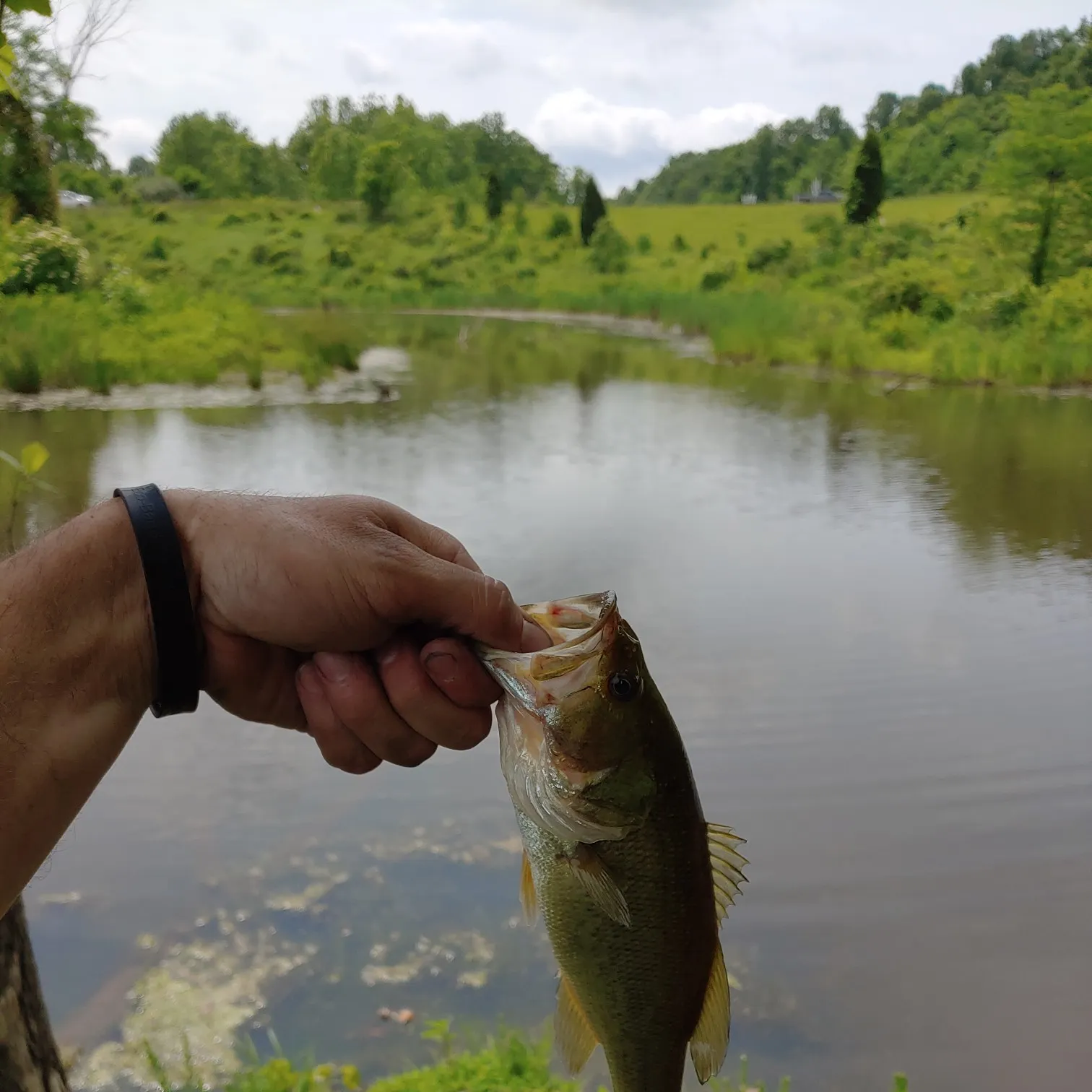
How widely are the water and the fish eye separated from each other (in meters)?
1.89

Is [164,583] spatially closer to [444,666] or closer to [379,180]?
[444,666]

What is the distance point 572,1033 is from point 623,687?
0.54m

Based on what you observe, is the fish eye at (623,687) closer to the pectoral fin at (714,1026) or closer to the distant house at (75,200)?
the pectoral fin at (714,1026)

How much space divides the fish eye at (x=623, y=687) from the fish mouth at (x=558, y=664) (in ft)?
0.09

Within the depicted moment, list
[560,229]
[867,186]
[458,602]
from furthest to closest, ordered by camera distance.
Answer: [560,229] < [867,186] < [458,602]

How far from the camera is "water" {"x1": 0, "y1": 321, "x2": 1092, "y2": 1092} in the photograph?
2.98m

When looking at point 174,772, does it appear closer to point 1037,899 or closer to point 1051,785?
point 1037,899

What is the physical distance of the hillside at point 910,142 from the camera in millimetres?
43438

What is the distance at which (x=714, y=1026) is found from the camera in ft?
4.38

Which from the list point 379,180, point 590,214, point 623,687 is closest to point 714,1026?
point 623,687

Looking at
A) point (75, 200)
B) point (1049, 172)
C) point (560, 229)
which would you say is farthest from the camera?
point (560, 229)

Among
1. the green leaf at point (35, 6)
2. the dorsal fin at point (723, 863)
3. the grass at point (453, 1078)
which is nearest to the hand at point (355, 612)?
the dorsal fin at point (723, 863)

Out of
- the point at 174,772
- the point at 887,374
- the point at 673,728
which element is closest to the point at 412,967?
the point at 174,772

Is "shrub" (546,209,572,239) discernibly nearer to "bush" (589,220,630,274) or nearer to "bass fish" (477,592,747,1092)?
"bush" (589,220,630,274)
